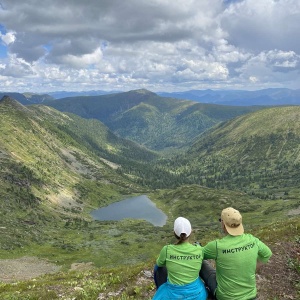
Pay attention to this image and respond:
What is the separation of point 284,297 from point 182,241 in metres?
8.69

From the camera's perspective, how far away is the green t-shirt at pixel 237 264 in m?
12.7

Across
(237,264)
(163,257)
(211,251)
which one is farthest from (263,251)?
(163,257)

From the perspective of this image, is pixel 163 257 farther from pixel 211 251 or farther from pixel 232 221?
pixel 232 221

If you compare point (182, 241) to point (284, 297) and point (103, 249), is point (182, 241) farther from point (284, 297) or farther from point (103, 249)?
point (103, 249)

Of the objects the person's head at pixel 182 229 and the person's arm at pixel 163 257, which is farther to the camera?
the person's arm at pixel 163 257

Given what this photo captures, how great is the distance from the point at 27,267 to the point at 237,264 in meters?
130

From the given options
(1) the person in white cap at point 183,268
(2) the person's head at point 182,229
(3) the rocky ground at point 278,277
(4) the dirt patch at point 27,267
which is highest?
(2) the person's head at point 182,229

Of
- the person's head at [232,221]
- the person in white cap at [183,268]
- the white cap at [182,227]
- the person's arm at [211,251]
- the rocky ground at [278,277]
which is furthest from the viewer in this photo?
the rocky ground at [278,277]

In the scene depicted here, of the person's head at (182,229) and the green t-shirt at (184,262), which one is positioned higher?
the person's head at (182,229)

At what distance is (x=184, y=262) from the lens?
42.5ft

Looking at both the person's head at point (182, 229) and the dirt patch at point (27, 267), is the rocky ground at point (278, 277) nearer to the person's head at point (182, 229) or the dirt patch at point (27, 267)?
the person's head at point (182, 229)

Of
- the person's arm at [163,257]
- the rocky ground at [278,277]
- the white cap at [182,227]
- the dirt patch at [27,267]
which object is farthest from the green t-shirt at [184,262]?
the dirt patch at [27,267]

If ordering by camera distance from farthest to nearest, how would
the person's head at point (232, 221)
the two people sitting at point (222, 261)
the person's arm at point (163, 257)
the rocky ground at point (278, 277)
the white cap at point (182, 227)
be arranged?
the rocky ground at point (278, 277), the person's arm at point (163, 257), the two people sitting at point (222, 261), the white cap at point (182, 227), the person's head at point (232, 221)

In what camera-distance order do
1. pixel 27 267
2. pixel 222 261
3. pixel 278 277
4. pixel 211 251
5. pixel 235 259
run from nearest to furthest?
pixel 235 259 → pixel 222 261 → pixel 211 251 → pixel 278 277 → pixel 27 267
